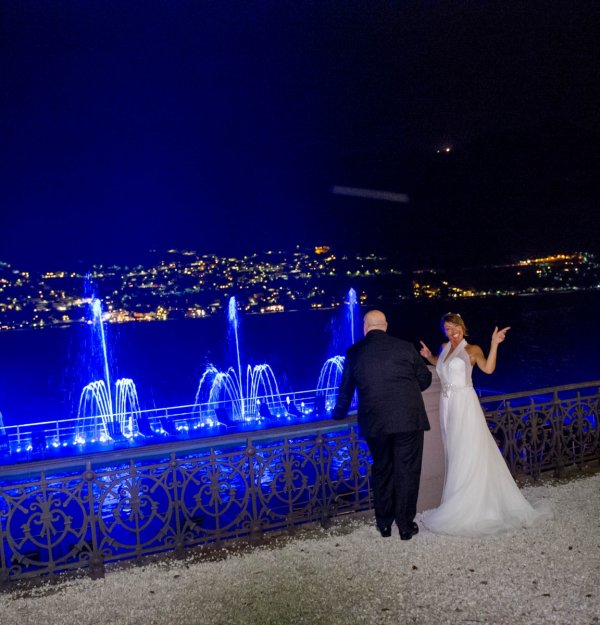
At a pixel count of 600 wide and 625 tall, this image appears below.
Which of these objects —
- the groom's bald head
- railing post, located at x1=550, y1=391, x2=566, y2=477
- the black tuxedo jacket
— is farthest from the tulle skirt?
railing post, located at x1=550, y1=391, x2=566, y2=477

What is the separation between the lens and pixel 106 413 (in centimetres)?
3244

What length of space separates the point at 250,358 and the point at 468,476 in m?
72.1

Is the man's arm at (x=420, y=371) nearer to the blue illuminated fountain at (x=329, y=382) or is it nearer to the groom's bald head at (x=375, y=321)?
the groom's bald head at (x=375, y=321)

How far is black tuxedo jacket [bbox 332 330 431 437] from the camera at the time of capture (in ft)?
18.0

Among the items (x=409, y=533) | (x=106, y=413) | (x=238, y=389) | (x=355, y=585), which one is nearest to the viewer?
(x=355, y=585)

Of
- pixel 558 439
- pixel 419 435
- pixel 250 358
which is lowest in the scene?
pixel 250 358

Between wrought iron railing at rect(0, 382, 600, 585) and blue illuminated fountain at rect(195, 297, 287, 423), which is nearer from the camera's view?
wrought iron railing at rect(0, 382, 600, 585)

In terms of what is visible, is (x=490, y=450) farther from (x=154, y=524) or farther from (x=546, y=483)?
(x=154, y=524)

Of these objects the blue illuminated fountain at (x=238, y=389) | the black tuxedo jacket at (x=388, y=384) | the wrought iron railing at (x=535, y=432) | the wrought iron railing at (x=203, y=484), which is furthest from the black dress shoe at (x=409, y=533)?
the blue illuminated fountain at (x=238, y=389)

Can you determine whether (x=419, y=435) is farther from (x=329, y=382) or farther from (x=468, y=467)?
(x=329, y=382)

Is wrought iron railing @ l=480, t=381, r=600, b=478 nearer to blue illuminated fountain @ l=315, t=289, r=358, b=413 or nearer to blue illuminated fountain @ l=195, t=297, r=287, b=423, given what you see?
blue illuminated fountain @ l=315, t=289, r=358, b=413

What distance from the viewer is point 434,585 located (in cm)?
479

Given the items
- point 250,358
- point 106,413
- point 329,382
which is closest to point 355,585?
point 106,413

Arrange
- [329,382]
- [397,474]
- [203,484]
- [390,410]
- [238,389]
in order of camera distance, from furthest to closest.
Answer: [329,382] < [238,389] < [203,484] < [397,474] < [390,410]
